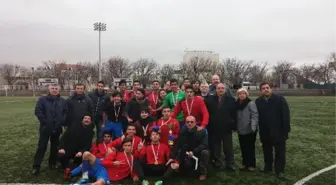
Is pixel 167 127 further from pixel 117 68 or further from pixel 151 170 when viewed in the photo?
pixel 117 68

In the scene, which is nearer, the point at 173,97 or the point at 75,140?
the point at 75,140

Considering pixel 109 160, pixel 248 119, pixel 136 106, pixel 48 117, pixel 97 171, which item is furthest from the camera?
pixel 136 106

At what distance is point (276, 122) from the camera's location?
21.0 ft

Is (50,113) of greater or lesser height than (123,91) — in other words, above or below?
below

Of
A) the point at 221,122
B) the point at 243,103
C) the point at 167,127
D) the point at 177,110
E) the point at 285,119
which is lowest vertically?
the point at 167,127

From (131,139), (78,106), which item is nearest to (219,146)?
(131,139)

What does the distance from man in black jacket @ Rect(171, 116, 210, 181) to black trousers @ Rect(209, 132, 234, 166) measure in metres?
0.77

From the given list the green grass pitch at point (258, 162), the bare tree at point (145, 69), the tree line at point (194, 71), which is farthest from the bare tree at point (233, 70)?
the green grass pitch at point (258, 162)

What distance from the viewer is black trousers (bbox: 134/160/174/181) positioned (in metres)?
6.09

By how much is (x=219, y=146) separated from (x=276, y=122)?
55.3 inches

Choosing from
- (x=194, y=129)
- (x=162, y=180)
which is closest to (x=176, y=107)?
(x=194, y=129)

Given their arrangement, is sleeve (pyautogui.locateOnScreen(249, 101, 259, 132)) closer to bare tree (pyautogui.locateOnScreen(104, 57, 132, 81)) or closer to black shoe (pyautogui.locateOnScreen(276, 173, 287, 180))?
black shoe (pyautogui.locateOnScreen(276, 173, 287, 180))

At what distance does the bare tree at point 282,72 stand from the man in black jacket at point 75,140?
299ft

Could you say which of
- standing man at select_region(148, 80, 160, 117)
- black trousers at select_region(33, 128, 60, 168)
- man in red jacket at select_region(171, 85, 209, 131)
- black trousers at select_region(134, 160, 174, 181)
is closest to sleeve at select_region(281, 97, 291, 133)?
man in red jacket at select_region(171, 85, 209, 131)
